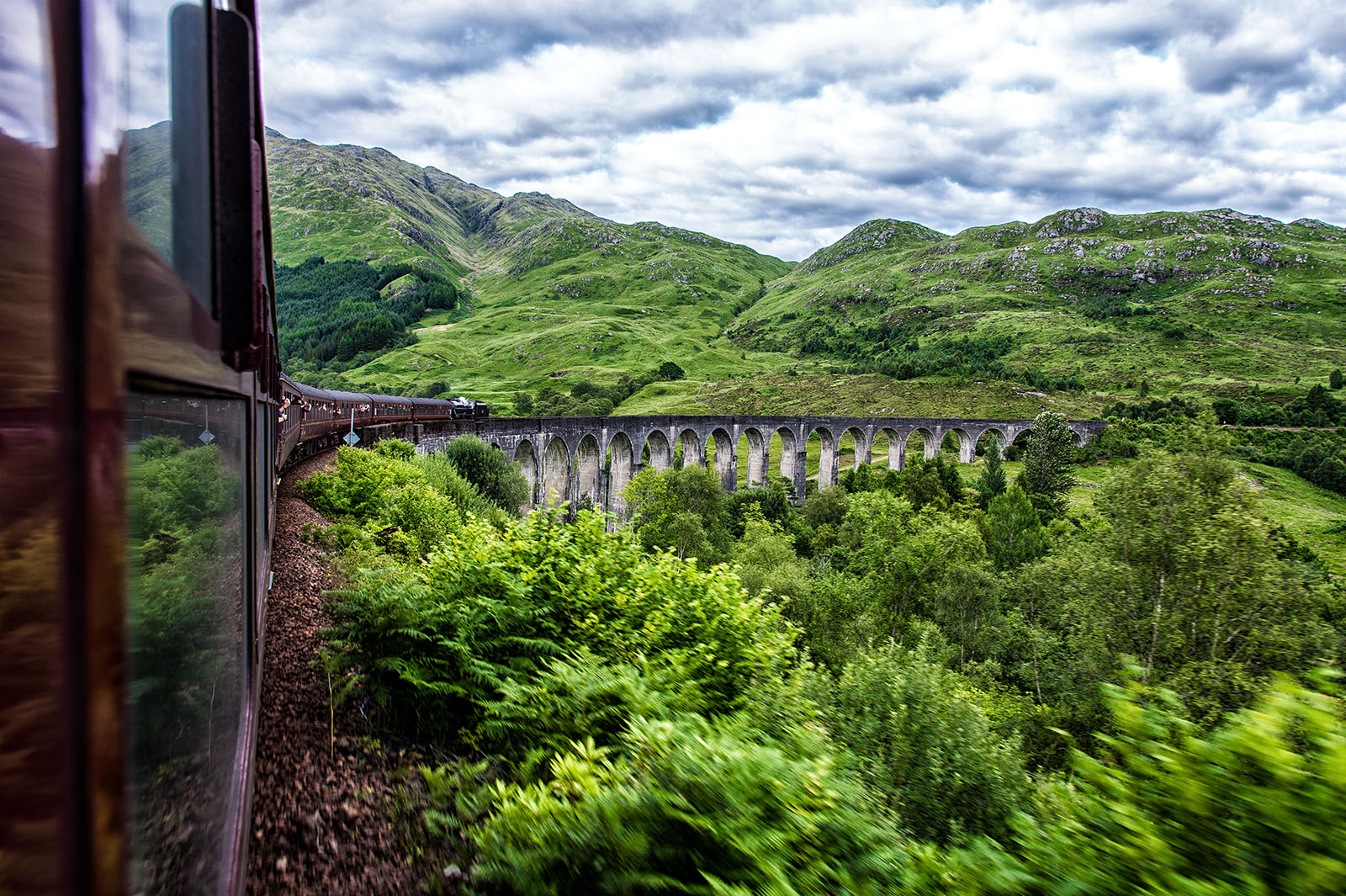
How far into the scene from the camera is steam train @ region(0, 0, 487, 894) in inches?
24.4

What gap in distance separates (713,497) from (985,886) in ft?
125

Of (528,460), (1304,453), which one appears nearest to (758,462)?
(528,460)

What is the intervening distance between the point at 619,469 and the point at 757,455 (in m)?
18.4

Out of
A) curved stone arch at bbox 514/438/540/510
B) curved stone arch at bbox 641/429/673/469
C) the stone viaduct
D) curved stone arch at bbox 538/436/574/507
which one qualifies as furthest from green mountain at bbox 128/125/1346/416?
curved stone arch at bbox 514/438/540/510

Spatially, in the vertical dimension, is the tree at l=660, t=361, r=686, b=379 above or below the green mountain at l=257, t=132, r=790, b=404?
below

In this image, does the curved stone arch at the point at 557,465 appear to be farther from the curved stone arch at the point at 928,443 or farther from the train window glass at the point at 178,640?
the curved stone arch at the point at 928,443

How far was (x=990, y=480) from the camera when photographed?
172 ft

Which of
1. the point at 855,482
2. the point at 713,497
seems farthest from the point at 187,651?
the point at 855,482

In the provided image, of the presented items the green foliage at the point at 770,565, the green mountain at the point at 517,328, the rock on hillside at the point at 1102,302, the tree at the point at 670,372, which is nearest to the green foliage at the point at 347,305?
the green mountain at the point at 517,328

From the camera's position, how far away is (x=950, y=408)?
80812 millimetres

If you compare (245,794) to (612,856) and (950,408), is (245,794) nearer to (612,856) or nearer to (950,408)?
(612,856)

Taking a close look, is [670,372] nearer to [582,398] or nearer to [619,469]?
[582,398]

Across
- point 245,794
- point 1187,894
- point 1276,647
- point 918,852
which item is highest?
point 245,794

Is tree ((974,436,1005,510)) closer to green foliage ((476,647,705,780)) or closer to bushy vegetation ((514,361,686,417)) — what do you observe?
bushy vegetation ((514,361,686,417))
